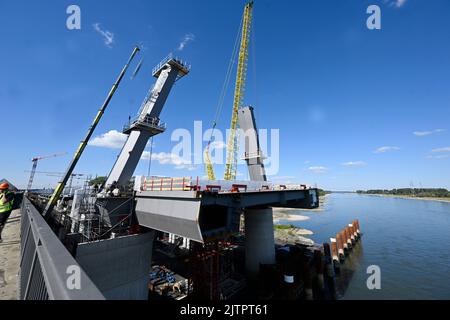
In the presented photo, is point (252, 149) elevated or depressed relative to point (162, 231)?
elevated

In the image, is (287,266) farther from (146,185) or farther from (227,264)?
(146,185)

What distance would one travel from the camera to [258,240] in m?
24.6

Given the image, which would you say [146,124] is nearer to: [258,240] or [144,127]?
[144,127]

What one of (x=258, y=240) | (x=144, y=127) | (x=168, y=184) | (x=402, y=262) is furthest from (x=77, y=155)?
(x=402, y=262)

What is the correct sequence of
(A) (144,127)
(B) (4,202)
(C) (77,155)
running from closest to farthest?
1. (B) (4,202)
2. (C) (77,155)
3. (A) (144,127)

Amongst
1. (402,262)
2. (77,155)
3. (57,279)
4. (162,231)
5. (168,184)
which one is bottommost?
(402,262)

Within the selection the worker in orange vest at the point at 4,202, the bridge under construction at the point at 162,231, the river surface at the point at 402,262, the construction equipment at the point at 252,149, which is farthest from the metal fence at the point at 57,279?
the river surface at the point at 402,262

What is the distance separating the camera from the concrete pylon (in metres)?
24.0

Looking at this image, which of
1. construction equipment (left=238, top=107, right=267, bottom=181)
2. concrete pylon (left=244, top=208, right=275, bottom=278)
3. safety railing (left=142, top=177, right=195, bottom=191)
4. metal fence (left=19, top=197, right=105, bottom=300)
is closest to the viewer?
metal fence (left=19, top=197, right=105, bottom=300)

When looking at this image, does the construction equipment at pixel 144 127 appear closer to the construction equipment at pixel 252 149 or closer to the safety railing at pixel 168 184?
the safety railing at pixel 168 184

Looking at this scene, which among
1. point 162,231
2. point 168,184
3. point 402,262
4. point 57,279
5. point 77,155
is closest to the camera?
point 57,279

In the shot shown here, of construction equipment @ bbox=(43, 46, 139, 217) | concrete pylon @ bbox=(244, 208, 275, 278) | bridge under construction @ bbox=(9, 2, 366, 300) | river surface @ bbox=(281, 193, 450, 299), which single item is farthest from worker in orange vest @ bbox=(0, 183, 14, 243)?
river surface @ bbox=(281, 193, 450, 299)

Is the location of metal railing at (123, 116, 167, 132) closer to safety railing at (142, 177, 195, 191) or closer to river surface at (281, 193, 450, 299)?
safety railing at (142, 177, 195, 191)
